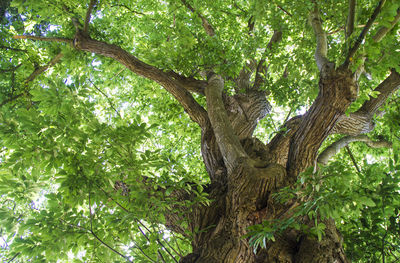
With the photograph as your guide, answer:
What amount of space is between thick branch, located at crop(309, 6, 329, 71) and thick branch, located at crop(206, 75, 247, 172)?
1373mm

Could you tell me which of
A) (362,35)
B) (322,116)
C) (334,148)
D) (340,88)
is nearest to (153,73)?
(322,116)

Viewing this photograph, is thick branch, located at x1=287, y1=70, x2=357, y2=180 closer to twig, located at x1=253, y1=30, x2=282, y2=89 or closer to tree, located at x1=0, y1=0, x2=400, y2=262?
tree, located at x1=0, y1=0, x2=400, y2=262

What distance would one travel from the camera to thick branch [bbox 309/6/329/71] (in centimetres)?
340

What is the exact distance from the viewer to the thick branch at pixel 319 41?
3403mm

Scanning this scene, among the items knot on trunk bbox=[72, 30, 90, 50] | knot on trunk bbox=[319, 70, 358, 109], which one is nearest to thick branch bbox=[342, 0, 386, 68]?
knot on trunk bbox=[319, 70, 358, 109]

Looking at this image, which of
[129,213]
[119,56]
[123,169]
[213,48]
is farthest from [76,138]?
[213,48]

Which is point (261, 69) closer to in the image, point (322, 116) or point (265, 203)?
point (322, 116)

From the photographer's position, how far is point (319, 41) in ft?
12.3

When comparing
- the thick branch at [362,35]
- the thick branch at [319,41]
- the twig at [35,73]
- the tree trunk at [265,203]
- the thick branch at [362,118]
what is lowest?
the tree trunk at [265,203]

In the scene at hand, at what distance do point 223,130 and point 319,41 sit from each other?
178 cm

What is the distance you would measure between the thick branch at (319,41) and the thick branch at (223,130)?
4.50 feet

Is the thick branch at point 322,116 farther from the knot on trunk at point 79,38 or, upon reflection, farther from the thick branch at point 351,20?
the knot on trunk at point 79,38

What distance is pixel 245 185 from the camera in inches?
115

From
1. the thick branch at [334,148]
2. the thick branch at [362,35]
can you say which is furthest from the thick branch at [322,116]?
the thick branch at [334,148]
